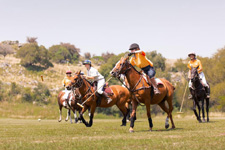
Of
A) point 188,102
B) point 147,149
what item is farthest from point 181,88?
point 147,149

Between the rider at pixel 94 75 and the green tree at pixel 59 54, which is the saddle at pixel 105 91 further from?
the green tree at pixel 59 54

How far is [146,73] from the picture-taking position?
1355 centimetres

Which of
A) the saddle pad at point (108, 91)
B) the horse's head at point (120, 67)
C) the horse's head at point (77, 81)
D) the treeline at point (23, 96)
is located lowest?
the treeline at point (23, 96)

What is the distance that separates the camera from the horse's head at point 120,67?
12.2m

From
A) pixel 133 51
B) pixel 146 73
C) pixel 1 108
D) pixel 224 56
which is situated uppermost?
pixel 224 56

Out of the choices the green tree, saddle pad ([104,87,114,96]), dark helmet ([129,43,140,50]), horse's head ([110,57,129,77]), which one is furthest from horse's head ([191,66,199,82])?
the green tree

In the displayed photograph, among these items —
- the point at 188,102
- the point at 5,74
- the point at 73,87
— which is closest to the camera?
the point at 73,87

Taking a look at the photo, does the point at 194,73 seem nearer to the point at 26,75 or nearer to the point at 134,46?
the point at 134,46

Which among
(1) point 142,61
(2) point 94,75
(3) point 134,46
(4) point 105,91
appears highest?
(3) point 134,46

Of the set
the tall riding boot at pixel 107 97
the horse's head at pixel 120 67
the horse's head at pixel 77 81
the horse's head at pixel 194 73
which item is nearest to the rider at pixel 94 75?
the tall riding boot at pixel 107 97

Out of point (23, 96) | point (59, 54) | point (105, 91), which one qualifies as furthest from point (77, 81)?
point (59, 54)

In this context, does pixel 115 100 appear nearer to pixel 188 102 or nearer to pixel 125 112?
pixel 125 112

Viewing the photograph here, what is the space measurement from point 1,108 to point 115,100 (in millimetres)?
36436

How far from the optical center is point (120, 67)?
40.8 ft
